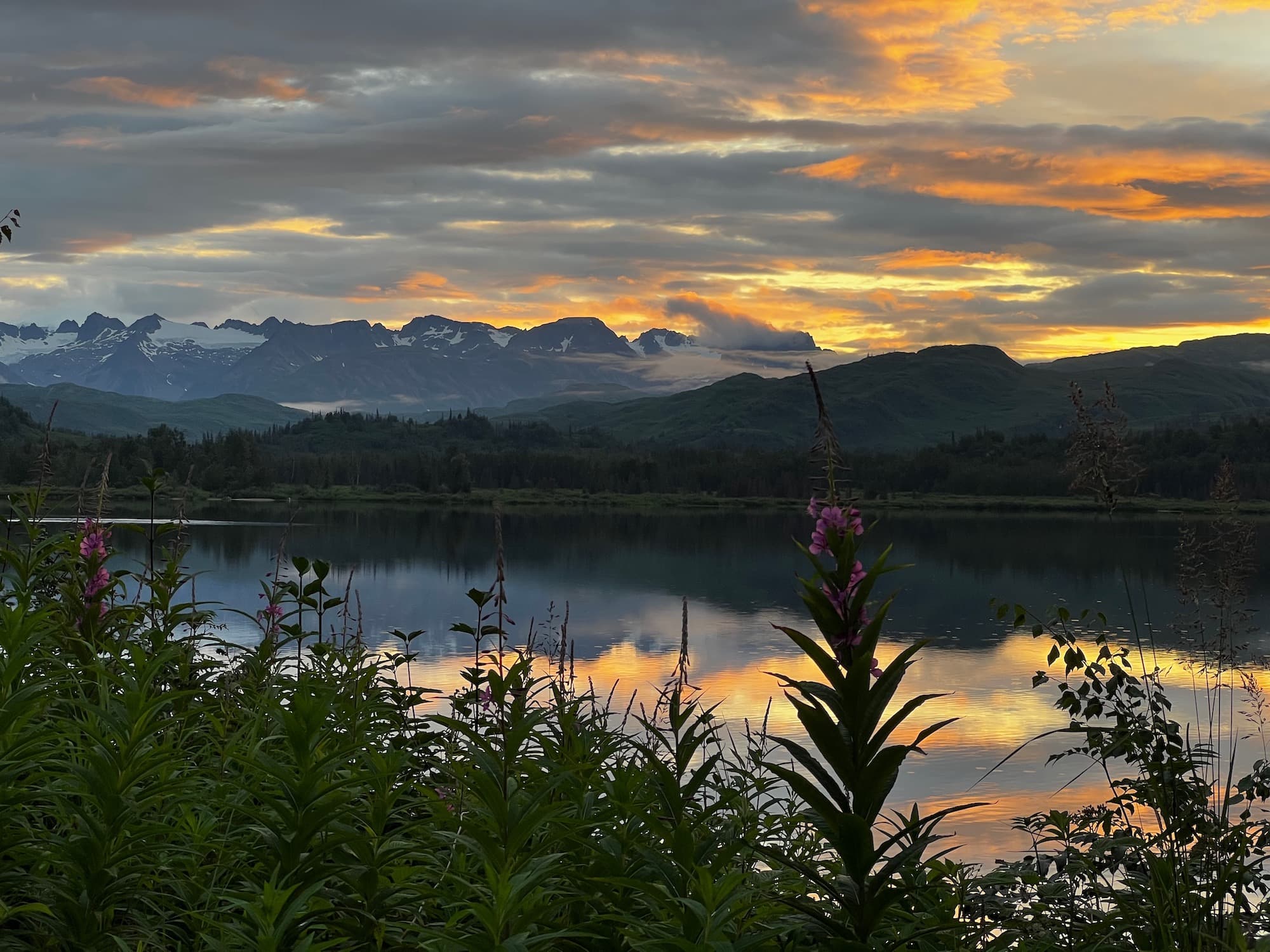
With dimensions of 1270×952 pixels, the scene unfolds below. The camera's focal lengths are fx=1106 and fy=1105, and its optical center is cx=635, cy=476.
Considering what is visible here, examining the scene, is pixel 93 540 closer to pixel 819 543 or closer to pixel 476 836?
pixel 476 836

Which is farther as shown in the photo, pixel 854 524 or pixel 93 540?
pixel 93 540

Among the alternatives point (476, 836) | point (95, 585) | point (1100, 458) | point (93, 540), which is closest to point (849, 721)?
point (476, 836)

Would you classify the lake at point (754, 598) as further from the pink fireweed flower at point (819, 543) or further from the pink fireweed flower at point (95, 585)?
the pink fireweed flower at point (95, 585)

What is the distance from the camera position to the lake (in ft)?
91.6

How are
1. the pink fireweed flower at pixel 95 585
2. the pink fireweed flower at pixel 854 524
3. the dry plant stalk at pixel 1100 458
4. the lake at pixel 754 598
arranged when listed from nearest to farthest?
the pink fireweed flower at pixel 854 524 → the dry plant stalk at pixel 1100 458 → the pink fireweed flower at pixel 95 585 → the lake at pixel 754 598

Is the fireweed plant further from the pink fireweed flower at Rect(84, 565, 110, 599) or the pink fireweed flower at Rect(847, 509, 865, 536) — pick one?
the pink fireweed flower at Rect(84, 565, 110, 599)

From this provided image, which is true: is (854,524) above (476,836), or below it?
above

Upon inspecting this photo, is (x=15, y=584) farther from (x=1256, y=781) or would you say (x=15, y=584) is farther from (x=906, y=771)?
(x=906, y=771)

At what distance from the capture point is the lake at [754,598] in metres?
27.9

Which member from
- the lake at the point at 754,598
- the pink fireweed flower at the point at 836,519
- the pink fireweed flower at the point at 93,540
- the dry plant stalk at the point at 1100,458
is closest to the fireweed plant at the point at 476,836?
the pink fireweed flower at the point at 836,519

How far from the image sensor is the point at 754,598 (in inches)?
2808

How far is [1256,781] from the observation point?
31.9 ft

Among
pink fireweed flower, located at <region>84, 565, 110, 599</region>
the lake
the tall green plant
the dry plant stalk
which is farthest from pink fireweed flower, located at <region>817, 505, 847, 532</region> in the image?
pink fireweed flower, located at <region>84, 565, 110, 599</region>

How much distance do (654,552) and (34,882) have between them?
10867 centimetres
